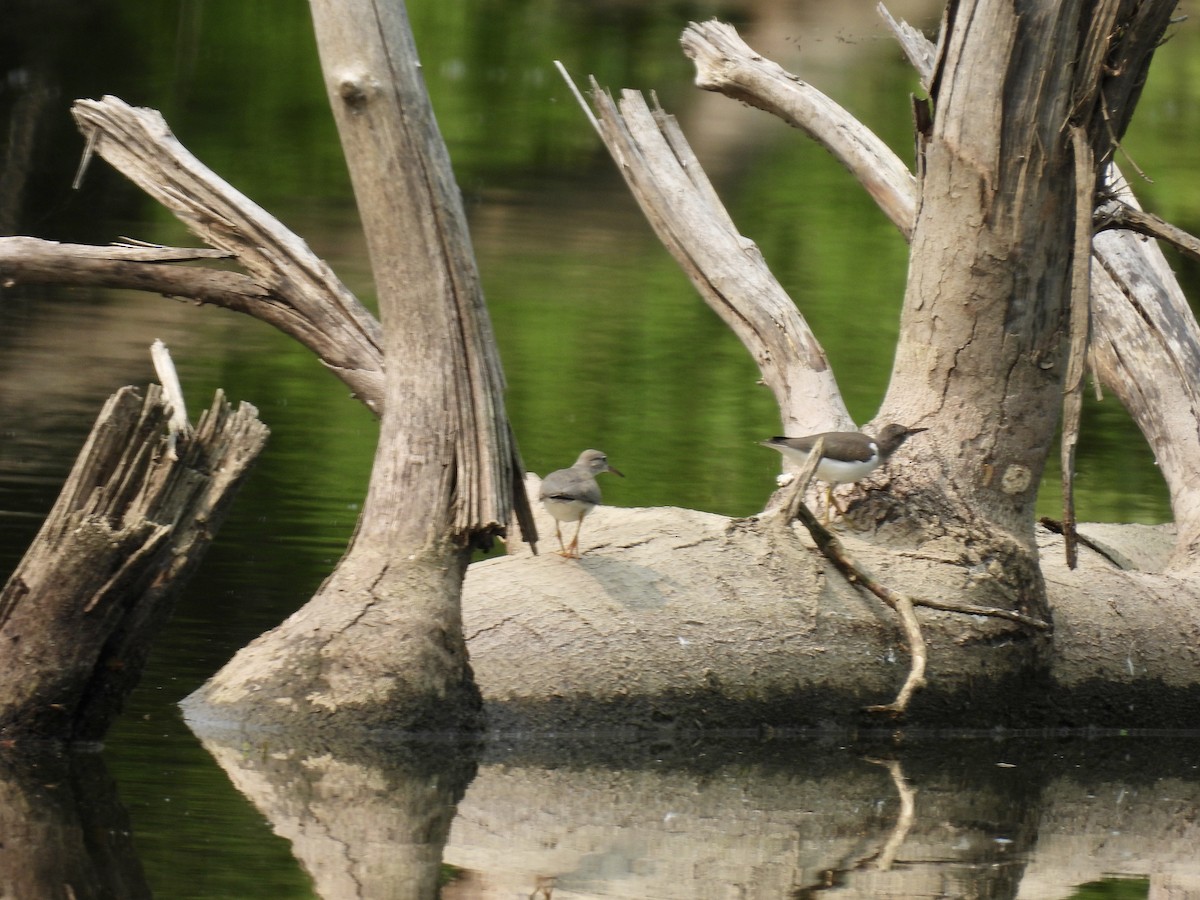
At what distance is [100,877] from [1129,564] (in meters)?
5.71

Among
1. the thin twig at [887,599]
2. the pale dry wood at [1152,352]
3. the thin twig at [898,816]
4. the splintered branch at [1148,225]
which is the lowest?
the thin twig at [898,816]

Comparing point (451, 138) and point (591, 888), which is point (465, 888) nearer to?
point (591, 888)

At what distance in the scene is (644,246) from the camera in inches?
949

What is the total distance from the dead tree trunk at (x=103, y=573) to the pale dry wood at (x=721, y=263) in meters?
3.52

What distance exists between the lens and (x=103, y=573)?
7.48m

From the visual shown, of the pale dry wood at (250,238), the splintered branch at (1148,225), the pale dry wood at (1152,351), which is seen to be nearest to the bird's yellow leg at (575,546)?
the pale dry wood at (250,238)

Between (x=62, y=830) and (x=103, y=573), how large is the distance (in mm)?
1252

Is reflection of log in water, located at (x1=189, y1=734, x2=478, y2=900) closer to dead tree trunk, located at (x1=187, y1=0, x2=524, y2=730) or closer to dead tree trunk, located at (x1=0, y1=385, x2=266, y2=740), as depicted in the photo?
dead tree trunk, located at (x1=187, y1=0, x2=524, y2=730)

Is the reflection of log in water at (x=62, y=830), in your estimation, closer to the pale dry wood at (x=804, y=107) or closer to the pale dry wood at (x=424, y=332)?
the pale dry wood at (x=424, y=332)

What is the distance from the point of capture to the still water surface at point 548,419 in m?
6.70

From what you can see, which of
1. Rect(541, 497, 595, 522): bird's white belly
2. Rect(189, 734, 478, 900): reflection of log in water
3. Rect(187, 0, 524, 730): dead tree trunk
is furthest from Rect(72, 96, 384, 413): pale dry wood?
Rect(189, 734, 478, 900): reflection of log in water

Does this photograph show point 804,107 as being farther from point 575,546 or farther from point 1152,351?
point 575,546

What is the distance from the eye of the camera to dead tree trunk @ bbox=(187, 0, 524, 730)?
776 cm

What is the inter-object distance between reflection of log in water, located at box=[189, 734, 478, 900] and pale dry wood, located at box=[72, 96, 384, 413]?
7.71ft
